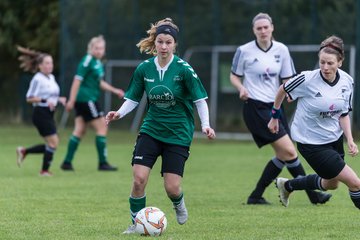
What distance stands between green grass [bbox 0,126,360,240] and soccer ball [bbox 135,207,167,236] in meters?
0.10

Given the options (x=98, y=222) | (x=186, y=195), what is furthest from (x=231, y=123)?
(x=98, y=222)

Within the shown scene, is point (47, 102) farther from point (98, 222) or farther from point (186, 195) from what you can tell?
point (98, 222)

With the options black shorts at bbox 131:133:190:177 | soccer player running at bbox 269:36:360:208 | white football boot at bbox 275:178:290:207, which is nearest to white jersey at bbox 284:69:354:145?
soccer player running at bbox 269:36:360:208

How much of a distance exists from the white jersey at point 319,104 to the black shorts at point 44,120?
A: 6.04 m

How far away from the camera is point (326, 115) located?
8.30 metres

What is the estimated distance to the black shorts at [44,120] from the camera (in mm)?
13680

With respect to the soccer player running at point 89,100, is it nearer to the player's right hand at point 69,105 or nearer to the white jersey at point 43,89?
the player's right hand at point 69,105

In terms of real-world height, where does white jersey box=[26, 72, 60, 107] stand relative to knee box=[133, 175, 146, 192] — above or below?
below

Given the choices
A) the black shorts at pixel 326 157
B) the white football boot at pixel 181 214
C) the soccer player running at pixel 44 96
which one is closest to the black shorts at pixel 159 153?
the white football boot at pixel 181 214

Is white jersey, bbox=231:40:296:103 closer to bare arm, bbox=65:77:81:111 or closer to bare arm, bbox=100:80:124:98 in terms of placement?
bare arm, bbox=100:80:124:98

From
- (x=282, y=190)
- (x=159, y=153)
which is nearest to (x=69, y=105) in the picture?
(x=282, y=190)

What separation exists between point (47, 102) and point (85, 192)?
2.67m

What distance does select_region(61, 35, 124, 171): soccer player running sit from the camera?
574 inches

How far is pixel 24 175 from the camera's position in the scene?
14.1 metres
